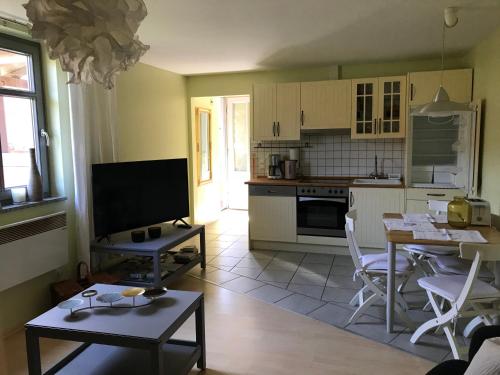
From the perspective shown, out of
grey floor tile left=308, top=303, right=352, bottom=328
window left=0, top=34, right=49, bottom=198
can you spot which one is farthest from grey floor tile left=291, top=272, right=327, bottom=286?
window left=0, top=34, right=49, bottom=198

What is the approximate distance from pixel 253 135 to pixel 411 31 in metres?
2.24

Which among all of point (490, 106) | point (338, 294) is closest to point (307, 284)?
point (338, 294)

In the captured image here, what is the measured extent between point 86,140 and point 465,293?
3107 mm

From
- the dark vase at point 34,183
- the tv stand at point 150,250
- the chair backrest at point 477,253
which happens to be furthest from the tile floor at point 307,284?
the dark vase at point 34,183

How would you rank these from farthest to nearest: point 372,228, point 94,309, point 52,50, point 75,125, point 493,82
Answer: point 372,228 → point 493,82 → point 75,125 → point 94,309 → point 52,50

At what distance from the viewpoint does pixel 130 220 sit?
3.67 metres

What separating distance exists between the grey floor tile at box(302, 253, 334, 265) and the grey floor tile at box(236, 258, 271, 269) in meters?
0.45

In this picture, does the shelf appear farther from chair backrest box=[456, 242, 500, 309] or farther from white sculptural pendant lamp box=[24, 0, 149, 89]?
chair backrest box=[456, 242, 500, 309]

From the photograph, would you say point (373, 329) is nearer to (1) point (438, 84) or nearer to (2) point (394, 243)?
(2) point (394, 243)

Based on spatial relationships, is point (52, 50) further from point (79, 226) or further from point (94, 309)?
point (79, 226)

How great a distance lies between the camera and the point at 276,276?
398cm

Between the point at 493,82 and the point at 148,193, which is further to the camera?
the point at 148,193

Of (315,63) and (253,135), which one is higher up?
(315,63)

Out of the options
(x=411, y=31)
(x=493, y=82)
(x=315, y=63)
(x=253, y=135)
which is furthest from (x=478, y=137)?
(x=253, y=135)
